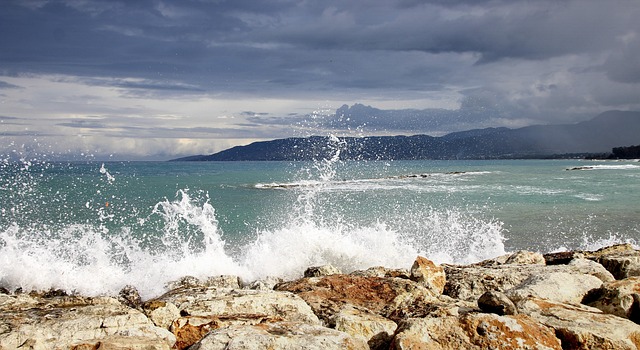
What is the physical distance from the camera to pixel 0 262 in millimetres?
12719

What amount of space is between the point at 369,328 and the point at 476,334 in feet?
4.20

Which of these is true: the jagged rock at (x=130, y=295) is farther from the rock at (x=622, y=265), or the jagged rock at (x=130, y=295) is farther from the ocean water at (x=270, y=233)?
the rock at (x=622, y=265)

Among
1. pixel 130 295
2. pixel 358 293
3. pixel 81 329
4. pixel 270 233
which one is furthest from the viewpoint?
pixel 270 233

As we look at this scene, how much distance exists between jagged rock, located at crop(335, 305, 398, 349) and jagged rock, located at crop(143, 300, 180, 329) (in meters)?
2.15

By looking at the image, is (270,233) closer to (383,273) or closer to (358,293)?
(383,273)

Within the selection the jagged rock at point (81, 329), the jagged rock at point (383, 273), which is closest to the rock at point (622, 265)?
the jagged rock at point (383, 273)

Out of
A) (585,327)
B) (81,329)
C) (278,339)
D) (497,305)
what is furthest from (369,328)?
(81,329)

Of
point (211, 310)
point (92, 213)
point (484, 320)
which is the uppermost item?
point (484, 320)

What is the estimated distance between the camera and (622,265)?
33.1ft

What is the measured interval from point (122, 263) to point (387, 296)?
9.97m

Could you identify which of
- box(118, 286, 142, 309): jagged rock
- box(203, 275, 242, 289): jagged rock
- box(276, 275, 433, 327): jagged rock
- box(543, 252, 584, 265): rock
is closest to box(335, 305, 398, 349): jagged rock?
box(276, 275, 433, 327): jagged rock

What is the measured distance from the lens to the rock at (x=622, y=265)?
32.1ft

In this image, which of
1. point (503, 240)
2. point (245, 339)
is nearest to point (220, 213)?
point (503, 240)

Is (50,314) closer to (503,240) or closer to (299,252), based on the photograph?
(299,252)
